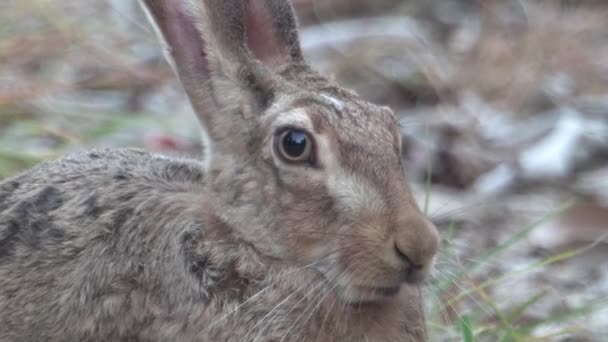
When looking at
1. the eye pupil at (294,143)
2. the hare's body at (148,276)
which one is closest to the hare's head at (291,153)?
the eye pupil at (294,143)

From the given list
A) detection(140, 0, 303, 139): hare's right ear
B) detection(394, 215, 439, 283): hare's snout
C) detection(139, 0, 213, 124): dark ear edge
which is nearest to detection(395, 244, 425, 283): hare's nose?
detection(394, 215, 439, 283): hare's snout

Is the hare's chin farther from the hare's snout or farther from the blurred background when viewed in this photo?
the blurred background

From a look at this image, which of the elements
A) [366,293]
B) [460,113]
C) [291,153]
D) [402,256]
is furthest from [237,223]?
[460,113]

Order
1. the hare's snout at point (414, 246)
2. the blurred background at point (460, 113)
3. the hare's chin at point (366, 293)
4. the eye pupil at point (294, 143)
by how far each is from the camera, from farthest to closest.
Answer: the blurred background at point (460, 113)
the eye pupil at point (294, 143)
the hare's chin at point (366, 293)
the hare's snout at point (414, 246)

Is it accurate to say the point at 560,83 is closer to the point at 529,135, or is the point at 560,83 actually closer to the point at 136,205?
the point at 529,135

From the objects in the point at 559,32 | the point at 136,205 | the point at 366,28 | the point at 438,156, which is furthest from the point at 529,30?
the point at 136,205

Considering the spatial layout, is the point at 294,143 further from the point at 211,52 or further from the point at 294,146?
the point at 211,52

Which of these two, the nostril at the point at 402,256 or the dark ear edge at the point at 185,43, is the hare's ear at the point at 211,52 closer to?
the dark ear edge at the point at 185,43
